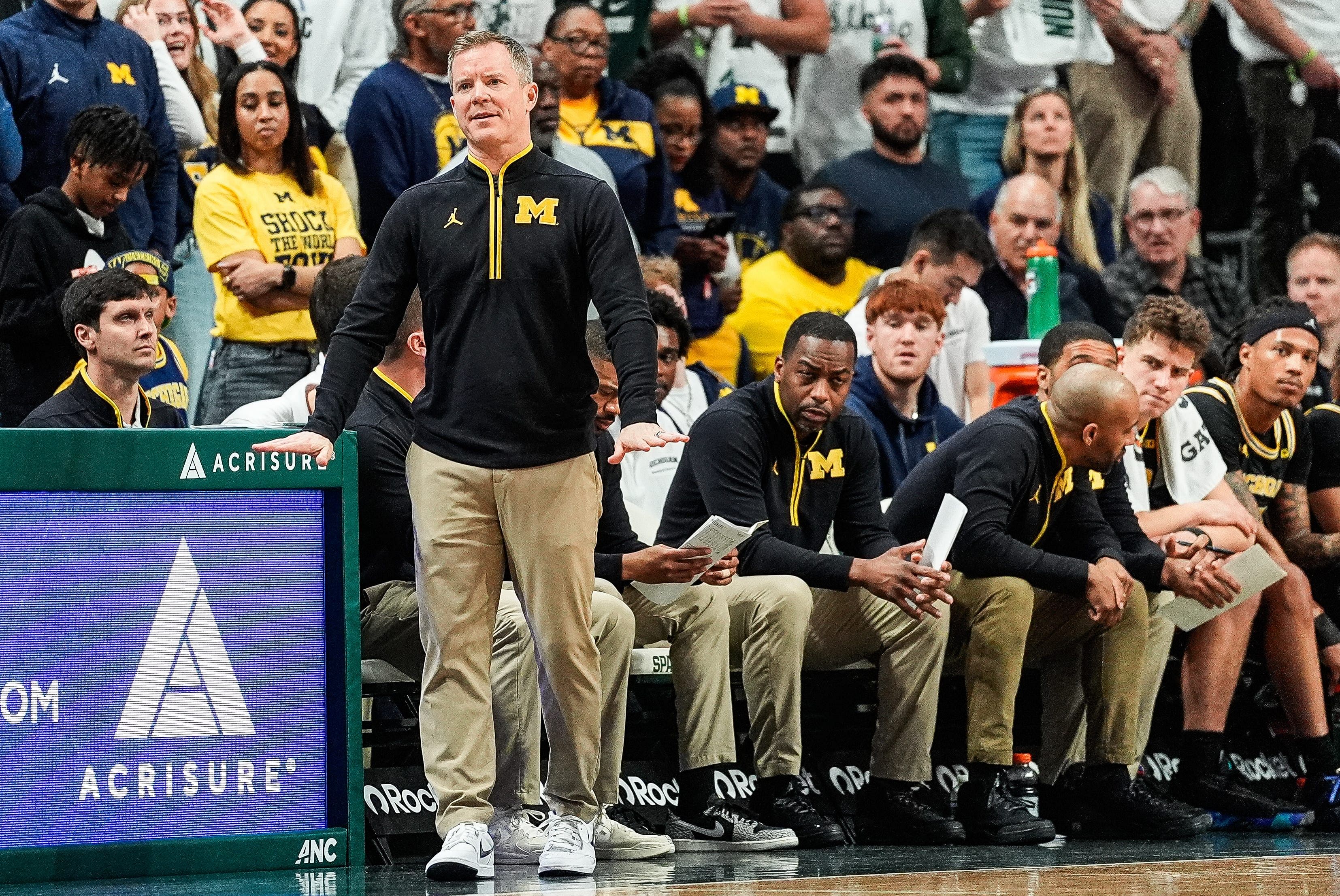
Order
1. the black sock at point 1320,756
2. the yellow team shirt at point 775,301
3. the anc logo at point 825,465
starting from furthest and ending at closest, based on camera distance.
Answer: the yellow team shirt at point 775,301 < the black sock at point 1320,756 < the anc logo at point 825,465

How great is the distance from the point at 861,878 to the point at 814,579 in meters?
1.38

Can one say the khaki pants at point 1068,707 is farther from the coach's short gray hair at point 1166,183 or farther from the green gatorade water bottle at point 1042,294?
the coach's short gray hair at point 1166,183

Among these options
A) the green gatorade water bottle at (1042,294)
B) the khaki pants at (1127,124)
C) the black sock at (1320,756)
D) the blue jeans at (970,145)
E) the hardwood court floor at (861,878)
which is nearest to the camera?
the hardwood court floor at (861,878)

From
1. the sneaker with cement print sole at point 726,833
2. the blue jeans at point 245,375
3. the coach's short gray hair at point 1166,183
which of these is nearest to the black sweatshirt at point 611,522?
the sneaker with cement print sole at point 726,833

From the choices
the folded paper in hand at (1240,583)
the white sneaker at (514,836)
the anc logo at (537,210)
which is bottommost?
the white sneaker at (514,836)

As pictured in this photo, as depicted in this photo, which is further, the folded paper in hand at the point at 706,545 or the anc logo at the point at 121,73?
the anc logo at the point at 121,73

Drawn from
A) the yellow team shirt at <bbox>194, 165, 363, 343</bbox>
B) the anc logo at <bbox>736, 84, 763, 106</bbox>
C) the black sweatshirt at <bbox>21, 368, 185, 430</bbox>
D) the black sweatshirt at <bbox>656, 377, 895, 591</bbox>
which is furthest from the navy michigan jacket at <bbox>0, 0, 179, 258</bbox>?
the anc logo at <bbox>736, 84, 763, 106</bbox>

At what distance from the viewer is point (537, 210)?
4480 mm

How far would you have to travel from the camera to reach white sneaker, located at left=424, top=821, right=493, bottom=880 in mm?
4363

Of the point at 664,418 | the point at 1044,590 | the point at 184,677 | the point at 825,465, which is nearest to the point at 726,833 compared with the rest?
the point at 825,465

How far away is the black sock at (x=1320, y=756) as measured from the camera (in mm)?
6723

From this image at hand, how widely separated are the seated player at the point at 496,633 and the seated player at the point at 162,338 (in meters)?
1.42

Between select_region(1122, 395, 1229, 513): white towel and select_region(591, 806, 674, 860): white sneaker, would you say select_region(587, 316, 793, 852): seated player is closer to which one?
select_region(591, 806, 674, 860): white sneaker

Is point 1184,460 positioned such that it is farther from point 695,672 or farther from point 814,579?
point 695,672
